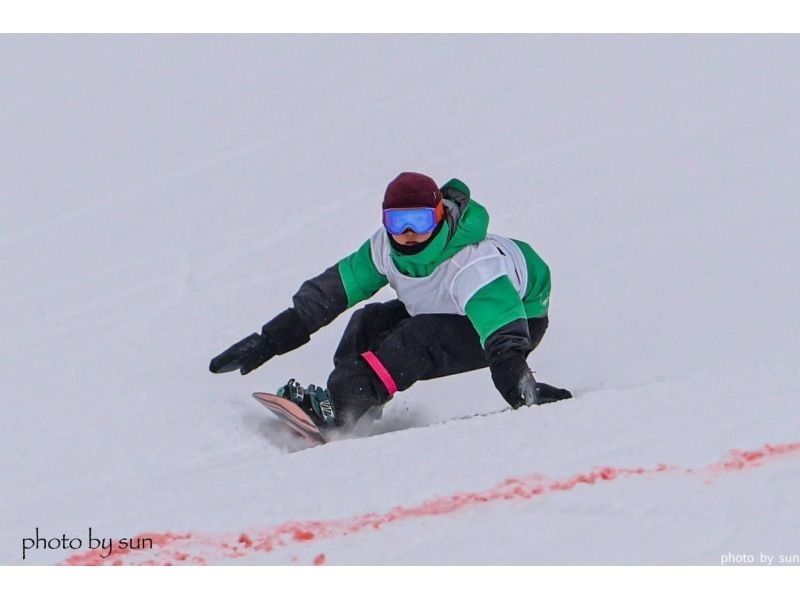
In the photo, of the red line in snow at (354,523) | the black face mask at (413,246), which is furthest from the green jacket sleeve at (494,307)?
the red line in snow at (354,523)

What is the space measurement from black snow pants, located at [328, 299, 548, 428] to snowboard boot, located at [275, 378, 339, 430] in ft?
0.09

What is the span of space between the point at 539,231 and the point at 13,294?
2499 mm

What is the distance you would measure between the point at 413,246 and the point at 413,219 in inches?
4.7

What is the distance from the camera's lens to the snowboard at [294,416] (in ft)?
12.9

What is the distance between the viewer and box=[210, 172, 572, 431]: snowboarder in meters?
3.98

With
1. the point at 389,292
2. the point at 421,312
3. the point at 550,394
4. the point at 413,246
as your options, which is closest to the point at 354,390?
the point at 421,312

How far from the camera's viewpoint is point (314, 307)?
434 centimetres

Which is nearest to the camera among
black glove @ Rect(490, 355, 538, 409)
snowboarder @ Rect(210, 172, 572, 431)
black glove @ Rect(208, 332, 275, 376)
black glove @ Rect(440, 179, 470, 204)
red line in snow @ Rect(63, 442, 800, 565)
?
red line in snow @ Rect(63, 442, 800, 565)

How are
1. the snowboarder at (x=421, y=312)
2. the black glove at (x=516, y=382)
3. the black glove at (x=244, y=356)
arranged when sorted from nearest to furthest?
1. the black glove at (x=516, y=382)
2. the snowboarder at (x=421, y=312)
3. the black glove at (x=244, y=356)

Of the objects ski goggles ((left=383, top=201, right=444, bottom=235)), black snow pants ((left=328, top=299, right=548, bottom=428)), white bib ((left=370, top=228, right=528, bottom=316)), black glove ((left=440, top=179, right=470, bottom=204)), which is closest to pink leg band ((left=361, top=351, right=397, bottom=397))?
black snow pants ((left=328, top=299, right=548, bottom=428))

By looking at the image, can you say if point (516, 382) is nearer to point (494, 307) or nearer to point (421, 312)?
point (494, 307)

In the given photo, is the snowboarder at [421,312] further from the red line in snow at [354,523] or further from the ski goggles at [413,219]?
the red line in snow at [354,523]

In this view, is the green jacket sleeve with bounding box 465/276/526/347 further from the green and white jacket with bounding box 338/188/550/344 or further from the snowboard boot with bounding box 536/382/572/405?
the snowboard boot with bounding box 536/382/572/405

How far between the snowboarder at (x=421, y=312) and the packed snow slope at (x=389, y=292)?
158mm
